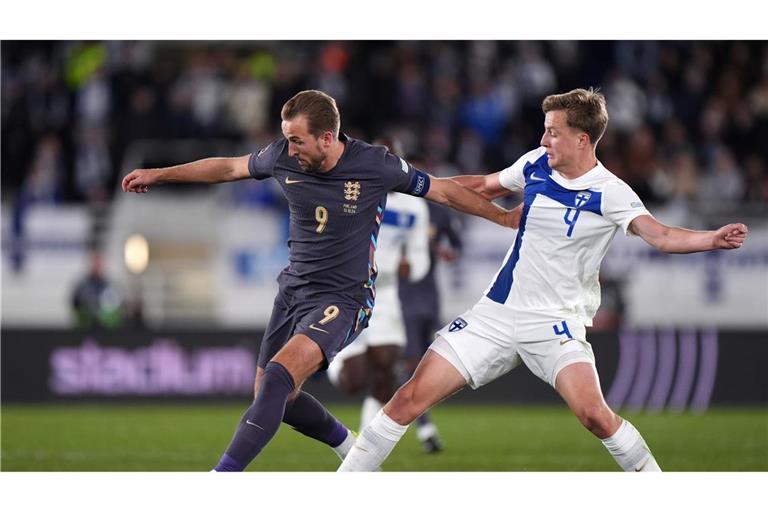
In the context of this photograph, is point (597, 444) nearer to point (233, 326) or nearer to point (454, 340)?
point (454, 340)

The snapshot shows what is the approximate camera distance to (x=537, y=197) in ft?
24.2

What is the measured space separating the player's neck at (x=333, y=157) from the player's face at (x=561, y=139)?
1.19m

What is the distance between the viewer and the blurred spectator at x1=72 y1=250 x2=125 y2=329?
1759cm

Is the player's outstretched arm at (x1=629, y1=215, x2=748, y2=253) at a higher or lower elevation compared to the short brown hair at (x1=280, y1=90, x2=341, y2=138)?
lower

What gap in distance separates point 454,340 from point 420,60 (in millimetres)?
14704

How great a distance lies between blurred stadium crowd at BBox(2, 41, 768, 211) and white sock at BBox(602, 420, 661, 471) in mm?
11898

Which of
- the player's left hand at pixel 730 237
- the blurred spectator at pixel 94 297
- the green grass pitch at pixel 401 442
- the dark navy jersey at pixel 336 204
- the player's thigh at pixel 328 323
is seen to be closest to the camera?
the player's left hand at pixel 730 237

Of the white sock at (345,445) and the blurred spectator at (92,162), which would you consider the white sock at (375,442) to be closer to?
the white sock at (345,445)

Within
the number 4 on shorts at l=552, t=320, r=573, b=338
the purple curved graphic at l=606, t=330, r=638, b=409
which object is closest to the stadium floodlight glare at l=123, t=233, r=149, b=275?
the purple curved graphic at l=606, t=330, r=638, b=409

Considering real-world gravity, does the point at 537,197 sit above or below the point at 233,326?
above

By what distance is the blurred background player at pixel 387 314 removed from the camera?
11.2 m

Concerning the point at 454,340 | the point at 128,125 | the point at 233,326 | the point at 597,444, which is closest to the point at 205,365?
the point at 233,326

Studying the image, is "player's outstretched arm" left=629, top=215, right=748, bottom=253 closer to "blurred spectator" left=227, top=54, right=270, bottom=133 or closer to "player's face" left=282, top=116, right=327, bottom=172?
"player's face" left=282, top=116, right=327, bottom=172

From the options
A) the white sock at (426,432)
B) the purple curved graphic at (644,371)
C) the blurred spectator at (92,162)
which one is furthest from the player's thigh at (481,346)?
the blurred spectator at (92,162)
